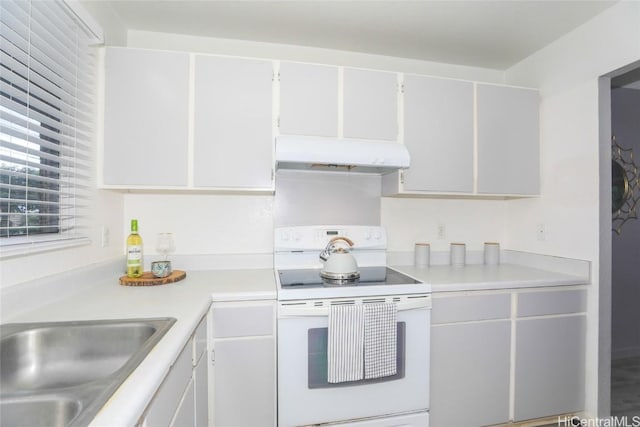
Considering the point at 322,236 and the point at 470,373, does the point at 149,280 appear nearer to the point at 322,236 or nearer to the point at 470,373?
the point at 322,236

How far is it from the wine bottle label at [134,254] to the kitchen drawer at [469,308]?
168 cm

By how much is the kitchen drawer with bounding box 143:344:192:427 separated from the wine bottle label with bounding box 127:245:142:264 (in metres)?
0.83

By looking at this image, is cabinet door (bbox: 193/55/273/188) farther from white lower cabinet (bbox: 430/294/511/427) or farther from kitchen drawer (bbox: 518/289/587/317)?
kitchen drawer (bbox: 518/289/587/317)

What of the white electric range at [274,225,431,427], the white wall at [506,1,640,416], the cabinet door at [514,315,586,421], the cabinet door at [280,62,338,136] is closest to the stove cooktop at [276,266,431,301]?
the white electric range at [274,225,431,427]

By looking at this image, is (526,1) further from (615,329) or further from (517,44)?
(615,329)

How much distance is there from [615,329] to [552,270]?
1.49 meters

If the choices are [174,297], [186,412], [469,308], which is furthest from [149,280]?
[469,308]

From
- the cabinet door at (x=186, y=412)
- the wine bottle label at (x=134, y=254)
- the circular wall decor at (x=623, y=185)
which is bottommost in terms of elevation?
the cabinet door at (x=186, y=412)

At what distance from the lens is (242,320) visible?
1.51 m

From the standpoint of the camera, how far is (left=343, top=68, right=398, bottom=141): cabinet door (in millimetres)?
1899

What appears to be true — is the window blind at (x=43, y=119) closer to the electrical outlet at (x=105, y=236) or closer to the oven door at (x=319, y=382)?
the electrical outlet at (x=105, y=236)

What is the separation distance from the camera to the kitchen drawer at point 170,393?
764 mm

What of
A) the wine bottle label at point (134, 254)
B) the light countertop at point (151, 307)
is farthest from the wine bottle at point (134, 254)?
the light countertop at point (151, 307)

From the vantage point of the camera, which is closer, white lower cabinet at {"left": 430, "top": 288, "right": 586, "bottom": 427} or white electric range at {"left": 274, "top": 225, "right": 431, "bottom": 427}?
white electric range at {"left": 274, "top": 225, "right": 431, "bottom": 427}
